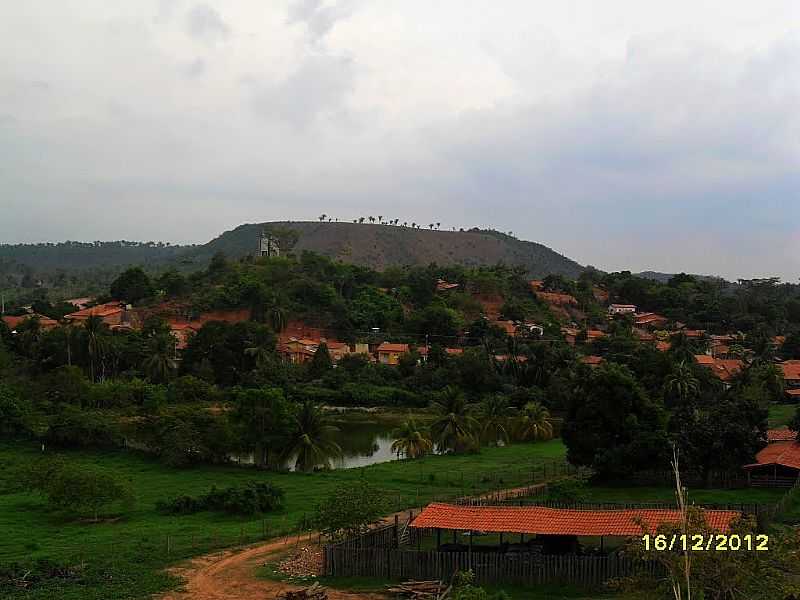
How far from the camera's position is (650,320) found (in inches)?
3711

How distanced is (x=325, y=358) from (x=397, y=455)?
84.6 feet

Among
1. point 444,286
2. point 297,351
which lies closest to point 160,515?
point 297,351

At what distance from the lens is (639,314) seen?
A: 328ft

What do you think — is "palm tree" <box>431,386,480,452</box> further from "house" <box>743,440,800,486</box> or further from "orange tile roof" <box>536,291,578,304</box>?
"orange tile roof" <box>536,291,578,304</box>

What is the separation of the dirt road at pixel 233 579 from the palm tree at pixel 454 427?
20015 mm

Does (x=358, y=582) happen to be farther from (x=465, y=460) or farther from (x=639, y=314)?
(x=639, y=314)

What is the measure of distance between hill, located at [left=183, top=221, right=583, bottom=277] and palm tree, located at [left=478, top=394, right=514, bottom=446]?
111 metres

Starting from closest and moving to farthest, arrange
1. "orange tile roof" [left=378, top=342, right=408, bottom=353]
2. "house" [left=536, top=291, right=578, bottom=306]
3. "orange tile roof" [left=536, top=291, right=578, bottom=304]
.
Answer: "orange tile roof" [left=378, top=342, right=408, bottom=353] → "house" [left=536, top=291, right=578, bottom=306] → "orange tile roof" [left=536, top=291, right=578, bottom=304]

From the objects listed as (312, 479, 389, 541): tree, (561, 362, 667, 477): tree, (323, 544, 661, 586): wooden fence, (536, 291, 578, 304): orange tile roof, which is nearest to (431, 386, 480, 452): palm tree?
(561, 362, 667, 477): tree

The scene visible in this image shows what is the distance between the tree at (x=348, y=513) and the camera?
21.3 metres

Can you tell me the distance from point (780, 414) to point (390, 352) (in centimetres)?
3387

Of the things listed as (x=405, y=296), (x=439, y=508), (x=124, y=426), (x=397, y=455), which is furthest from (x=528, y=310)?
(x=439, y=508)

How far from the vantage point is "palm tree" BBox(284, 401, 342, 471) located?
36469mm

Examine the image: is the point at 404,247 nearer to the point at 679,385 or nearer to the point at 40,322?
the point at 40,322
